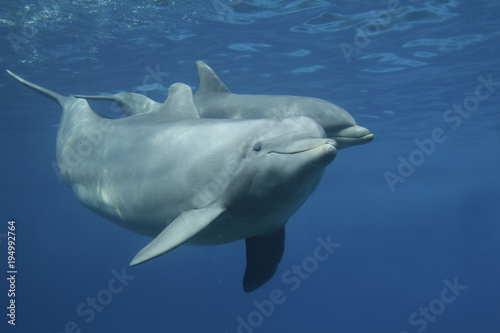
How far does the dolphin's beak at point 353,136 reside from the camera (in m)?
5.88

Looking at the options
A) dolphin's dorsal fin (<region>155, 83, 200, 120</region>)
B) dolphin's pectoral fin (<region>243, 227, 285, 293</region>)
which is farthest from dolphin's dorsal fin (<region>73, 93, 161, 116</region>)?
dolphin's pectoral fin (<region>243, 227, 285, 293</region>)

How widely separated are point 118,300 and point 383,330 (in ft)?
103

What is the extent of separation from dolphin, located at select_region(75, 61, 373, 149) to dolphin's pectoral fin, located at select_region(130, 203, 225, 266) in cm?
265

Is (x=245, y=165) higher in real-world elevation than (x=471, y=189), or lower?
higher

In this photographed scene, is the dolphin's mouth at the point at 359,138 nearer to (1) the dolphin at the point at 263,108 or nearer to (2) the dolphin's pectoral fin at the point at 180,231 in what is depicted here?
(1) the dolphin at the point at 263,108

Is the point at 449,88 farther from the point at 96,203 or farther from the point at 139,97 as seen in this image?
the point at 96,203

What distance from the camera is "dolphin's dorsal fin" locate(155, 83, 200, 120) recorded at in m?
5.96

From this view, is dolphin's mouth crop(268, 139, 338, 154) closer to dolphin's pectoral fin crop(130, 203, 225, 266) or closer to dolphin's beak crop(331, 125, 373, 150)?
dolphin's pectoral fin crop(130, 203, 225, 266)

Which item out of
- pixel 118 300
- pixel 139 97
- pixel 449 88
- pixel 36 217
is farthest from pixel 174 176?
pixel 36 217

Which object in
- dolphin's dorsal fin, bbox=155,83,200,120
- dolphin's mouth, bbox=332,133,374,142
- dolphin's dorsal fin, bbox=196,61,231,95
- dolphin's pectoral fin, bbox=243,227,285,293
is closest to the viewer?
dolphin's pectoral fin, bbox=243,227,285,293

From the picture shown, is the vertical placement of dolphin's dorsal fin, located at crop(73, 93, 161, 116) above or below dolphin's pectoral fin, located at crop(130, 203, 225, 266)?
below

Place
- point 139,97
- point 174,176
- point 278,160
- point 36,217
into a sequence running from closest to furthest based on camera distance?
point 278,160
point 174,176
point 139,97
point 36,217

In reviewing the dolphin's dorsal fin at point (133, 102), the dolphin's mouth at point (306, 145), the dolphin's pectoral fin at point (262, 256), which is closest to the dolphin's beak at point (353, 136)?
the dolphin's pectoral fin at point (262, 256)

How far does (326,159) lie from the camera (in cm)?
362
